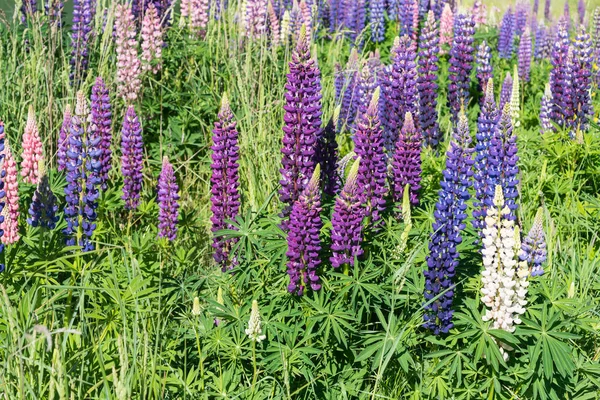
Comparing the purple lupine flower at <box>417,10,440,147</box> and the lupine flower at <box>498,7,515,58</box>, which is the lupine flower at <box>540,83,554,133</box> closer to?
the purple lupine flower at <box>417,10,440,147</box>

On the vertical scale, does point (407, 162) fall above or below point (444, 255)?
above

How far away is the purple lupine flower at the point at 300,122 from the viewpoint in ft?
11.3

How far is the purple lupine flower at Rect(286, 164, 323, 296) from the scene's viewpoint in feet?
10.3

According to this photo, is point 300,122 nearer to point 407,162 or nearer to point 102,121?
point 407,162

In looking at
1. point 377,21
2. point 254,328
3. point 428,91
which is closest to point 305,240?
point 254,328

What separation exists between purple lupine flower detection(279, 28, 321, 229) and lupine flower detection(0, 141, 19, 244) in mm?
1336

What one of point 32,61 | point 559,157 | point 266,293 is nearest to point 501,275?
point 266,293

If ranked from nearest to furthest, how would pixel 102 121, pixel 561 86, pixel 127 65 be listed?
1. pixel 102 121
2. pixel 127 65
3. pixel 561 86

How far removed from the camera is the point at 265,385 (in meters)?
3.27

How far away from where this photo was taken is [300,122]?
348cm

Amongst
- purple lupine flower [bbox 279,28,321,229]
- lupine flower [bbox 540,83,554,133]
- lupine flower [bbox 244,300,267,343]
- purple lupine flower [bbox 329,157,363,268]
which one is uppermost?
purple lupine flower [bbox 279,28,321,229]

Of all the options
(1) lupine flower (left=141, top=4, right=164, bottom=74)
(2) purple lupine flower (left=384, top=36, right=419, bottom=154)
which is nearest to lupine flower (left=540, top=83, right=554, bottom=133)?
(2) purple lupine flower (left=384, top=36, right=419, bottom=154)

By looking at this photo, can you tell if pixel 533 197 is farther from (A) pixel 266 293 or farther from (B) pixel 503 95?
(A) pixel 266 293

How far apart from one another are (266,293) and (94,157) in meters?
1.15
